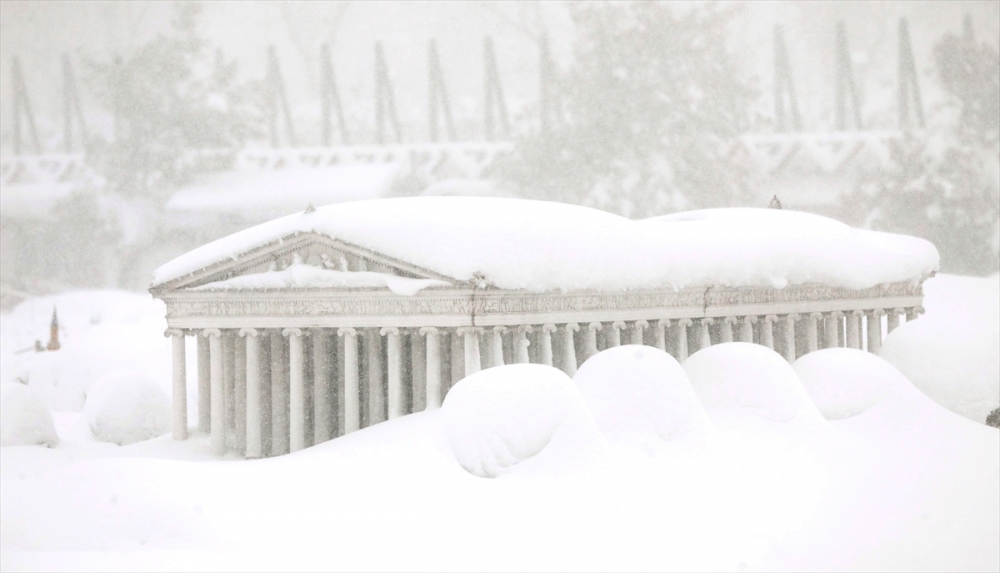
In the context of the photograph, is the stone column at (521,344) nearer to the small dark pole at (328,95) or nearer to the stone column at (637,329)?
the stone column at (637,329)

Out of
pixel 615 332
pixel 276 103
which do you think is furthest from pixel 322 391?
pixel 276 103

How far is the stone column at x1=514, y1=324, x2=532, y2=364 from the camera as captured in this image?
10.4m

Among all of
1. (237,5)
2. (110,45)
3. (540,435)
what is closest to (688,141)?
(237,5)

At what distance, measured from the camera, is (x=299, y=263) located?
34.6ft

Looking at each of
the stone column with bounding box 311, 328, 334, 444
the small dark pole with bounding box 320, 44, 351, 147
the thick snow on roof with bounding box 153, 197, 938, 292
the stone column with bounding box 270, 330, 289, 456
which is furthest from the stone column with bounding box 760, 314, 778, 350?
the small dark pole with bounding box 320, 44, 351, 147

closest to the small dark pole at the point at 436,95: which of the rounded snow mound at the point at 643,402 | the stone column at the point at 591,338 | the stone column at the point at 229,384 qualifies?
the stone column at the point at 229,384

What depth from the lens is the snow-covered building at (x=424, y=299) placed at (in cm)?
1012

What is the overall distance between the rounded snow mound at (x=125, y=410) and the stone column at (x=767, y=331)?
7.91 m

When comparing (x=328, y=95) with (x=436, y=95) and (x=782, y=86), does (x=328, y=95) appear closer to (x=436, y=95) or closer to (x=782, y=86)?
(x=436, y=95)

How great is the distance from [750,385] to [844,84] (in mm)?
18236

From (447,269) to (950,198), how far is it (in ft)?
54.7

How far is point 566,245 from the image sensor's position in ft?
35.2

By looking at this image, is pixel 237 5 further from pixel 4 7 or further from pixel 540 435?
pixel 540 435

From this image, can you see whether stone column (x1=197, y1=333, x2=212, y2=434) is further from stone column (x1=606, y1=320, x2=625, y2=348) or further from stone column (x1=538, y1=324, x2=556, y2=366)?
stone column (x1=606, y1=320, x2=625, y2=348)
